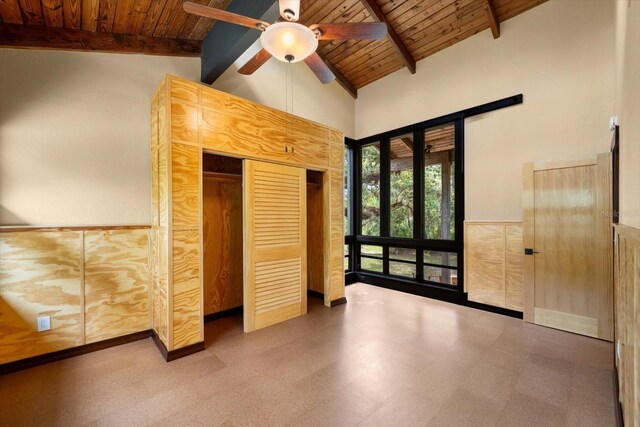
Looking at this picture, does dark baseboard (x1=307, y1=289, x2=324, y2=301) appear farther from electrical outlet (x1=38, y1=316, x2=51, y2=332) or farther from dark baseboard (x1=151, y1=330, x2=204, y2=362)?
electrical outlet (x1=38, y1=316, x2=51, y2=332)

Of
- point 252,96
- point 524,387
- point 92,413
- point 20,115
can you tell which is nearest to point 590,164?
point 524,387

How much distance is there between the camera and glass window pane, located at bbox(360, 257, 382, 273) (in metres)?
5.26

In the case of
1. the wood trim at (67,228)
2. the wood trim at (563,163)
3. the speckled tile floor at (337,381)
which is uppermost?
the wood trim at (563,163)

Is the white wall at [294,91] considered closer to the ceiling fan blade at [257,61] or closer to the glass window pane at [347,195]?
the glass window pane at [347,195]

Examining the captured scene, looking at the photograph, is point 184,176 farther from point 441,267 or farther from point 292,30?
point 441,267

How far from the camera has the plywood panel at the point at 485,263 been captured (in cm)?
371

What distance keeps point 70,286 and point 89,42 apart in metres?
2.44

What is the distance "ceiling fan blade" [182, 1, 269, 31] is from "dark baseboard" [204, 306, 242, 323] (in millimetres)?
3183

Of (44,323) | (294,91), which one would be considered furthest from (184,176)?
(294,91)

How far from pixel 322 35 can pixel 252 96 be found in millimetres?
2067

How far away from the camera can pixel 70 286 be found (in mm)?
2584

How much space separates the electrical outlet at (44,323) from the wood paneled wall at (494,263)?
4910mm

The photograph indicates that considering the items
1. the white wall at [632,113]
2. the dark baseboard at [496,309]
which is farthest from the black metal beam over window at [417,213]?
the white wall at [632,113]

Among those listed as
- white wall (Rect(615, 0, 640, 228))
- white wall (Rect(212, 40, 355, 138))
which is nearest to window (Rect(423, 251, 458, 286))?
white wall (Rect(615, 0, 640, 228))
